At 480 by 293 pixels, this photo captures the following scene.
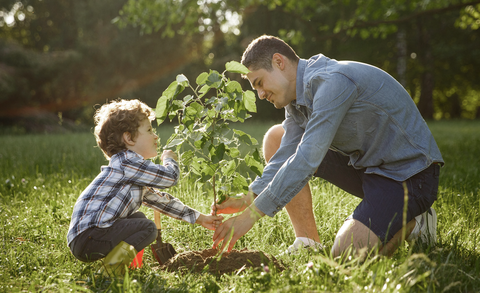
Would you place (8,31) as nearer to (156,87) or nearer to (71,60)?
(71,60)

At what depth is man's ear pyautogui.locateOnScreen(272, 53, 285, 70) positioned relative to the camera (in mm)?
2383

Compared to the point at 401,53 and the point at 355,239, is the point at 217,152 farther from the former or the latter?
the point at 401,53

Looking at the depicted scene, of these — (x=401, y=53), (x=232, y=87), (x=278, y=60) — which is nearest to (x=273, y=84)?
(x=278, y=60)

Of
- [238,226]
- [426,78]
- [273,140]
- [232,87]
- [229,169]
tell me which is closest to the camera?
[238,226]

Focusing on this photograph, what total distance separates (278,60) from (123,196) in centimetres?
134

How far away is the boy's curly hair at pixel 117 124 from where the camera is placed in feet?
7.81

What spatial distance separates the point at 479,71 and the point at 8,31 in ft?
96.7

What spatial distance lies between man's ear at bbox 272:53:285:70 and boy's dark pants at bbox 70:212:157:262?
4.34ft

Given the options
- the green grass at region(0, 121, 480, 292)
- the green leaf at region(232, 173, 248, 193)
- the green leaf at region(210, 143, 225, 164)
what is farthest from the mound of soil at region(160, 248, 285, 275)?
the green leaf at region(210, 143, 225, 164)

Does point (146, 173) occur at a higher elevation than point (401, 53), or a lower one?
lower

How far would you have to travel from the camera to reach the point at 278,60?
239cm

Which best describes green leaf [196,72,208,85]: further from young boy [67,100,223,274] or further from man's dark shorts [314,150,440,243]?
man's dark shorts [314,150,440,243]

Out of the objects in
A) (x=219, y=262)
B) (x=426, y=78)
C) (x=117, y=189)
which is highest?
(x=117, y=189)

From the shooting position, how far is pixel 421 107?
2114cm
